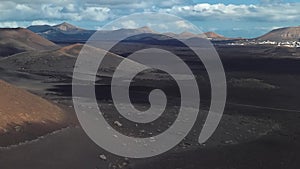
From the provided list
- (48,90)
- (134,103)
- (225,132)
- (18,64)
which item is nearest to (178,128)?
(225,132)

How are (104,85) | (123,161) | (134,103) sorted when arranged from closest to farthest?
(123,161) → (134,103) → (104,85)

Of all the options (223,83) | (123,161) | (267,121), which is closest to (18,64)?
(223,83)

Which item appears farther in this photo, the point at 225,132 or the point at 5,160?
the point at 225,132

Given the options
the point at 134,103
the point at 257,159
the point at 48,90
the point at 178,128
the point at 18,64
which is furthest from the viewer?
the point at 18,64

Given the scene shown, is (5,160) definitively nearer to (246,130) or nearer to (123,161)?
(123,161)

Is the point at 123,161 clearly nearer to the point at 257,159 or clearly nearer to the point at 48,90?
the point at 257,159

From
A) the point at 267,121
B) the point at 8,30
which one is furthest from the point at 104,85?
the point at 8,30

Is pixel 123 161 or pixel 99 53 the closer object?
pixel 123 161

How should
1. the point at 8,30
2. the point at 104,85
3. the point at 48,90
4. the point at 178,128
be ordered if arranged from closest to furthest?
1. the point at 178,128
2. the point at 48,90
3. the point at 104,85
4. the point at 8,30

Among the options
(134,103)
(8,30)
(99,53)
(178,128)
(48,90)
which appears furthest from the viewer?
(8,30)
